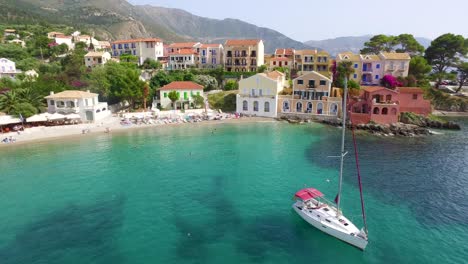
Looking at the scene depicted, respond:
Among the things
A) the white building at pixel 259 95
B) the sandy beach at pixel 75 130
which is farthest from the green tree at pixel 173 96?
the white building at pixel 259 95

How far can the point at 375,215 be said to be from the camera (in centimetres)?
2170

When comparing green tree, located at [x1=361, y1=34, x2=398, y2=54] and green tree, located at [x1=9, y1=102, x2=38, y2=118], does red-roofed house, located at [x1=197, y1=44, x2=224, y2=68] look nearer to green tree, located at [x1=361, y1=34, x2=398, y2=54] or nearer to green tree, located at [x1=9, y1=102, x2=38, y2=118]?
green tree, located at [x1=361, y1=34, x2=398, y2=54]

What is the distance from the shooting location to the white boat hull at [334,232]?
57.5 feet

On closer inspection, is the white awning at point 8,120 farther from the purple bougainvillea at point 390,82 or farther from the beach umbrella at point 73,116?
the purple bougainvillea at point 390,82

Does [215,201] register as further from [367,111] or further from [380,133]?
[367,111]

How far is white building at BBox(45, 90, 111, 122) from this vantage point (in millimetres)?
48203

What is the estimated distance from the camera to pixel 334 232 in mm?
18766

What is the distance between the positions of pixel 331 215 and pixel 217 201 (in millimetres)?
9403

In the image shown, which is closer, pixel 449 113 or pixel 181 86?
pixel 181 86

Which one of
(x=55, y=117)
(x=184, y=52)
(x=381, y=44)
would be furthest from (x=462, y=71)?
(x=55, y=117)

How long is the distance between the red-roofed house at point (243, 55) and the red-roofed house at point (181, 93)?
74.2 feet

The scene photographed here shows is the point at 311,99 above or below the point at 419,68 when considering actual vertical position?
below

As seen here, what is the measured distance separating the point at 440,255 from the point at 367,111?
38.0m

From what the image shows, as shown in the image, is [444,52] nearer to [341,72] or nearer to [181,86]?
[341,72]
